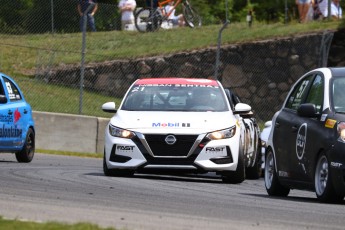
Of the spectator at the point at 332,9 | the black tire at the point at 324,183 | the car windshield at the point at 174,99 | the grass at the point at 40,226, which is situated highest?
the grass at the point at 40,226

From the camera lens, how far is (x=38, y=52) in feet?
92.0

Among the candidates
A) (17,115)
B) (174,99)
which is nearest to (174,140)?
(174,99)

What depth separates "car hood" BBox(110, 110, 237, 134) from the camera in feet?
57.3

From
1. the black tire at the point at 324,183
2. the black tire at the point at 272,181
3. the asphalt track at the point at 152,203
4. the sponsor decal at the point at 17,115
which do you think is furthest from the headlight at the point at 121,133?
the black tire at the point at 324,183

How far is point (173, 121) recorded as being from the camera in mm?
17594

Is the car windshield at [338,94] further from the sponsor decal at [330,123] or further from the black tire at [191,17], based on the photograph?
the black tire at [191,17]

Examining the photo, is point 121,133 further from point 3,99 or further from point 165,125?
point 3,99

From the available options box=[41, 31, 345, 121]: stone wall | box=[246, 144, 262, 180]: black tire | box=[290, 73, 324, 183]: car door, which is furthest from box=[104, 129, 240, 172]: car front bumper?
box=[41, 31, 345, 121]: stone wall

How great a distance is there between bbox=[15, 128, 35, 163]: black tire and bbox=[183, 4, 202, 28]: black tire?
1385 cm

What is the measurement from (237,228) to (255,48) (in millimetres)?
20917

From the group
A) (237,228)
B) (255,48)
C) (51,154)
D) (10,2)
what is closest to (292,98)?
(237,228)

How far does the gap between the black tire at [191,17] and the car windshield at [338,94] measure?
Answer: 21.1 metres

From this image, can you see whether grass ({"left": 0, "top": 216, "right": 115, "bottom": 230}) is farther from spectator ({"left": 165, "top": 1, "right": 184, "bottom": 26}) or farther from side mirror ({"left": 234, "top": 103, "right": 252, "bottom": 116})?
spectator ({"left": 165, "top": 1, "right": 184, "bottom": 26})

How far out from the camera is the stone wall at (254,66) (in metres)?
30.5
